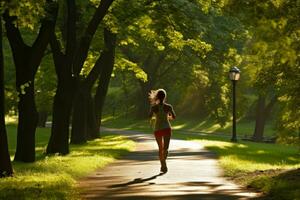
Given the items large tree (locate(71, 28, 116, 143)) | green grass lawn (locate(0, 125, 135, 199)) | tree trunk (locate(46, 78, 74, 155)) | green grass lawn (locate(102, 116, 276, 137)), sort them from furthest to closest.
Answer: green grass lawn (locate(102, 116, 276, 137))
large tree (locate(71, 28, 116, 143))
tree trunk (locate(46, 78, 74, 155))
green grass lawn (locate(0, 125, 135, 199))

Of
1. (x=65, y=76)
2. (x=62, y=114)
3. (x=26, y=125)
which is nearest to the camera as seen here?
(x=26, y=125)

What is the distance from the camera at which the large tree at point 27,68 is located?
16.6 metres

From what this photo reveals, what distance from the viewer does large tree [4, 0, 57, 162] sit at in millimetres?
16609

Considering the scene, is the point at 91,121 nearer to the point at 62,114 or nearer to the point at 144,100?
the point at 62,114

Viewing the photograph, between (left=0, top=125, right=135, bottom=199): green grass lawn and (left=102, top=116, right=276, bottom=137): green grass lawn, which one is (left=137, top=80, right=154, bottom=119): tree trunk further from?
(left=0, top=125, right=135, bottom=199): green grass lawn

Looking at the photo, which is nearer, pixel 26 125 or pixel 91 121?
pixel 26 125

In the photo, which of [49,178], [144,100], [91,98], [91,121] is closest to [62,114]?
[49,178]

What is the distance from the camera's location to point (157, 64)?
197ft

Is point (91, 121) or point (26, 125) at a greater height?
point (91, 121)

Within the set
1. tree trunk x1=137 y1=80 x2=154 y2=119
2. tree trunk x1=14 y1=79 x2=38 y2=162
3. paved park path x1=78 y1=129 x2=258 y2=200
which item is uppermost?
tree trunk x1=137 y1=80 x2=154 y2=119

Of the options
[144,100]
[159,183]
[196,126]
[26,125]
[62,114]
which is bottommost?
[159,183]

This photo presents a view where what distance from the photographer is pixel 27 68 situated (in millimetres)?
16875

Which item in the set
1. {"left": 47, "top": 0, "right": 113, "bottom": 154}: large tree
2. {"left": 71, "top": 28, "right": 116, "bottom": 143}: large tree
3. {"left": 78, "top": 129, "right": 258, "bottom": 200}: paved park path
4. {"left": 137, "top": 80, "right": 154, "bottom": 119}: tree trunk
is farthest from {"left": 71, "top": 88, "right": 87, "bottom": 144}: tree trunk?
{"left": 137, "top": 80, "right": 154, "bottom": 119}: tree trunk

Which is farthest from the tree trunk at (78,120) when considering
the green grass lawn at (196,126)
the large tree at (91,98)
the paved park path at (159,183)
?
the green grass lawn at (196,126)
